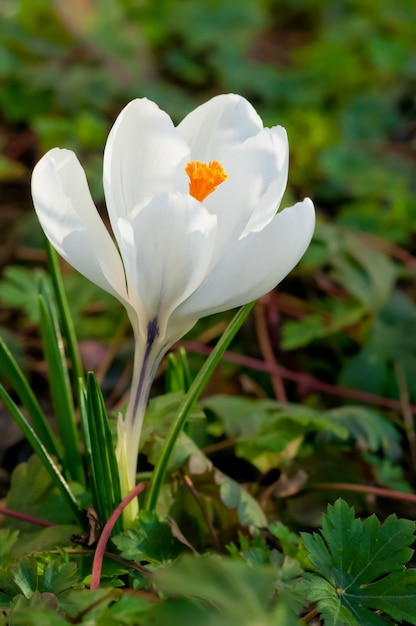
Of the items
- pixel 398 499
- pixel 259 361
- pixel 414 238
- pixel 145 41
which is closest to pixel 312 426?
pixel 398 499

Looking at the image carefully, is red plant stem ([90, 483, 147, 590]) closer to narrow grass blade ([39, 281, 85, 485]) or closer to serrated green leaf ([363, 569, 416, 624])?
narrow grass blade ([39, 281, 85, 485])

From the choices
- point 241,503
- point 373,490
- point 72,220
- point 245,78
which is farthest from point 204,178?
point 245,78

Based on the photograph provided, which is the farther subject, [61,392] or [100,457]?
[61,392]

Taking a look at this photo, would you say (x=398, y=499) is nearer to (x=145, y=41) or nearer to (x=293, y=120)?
(x=293, y=120)

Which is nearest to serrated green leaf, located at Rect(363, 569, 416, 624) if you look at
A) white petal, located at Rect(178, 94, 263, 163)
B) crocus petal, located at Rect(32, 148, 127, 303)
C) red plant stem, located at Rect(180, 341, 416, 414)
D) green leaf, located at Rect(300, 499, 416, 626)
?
green leaf, located at Rect(300, 499, 416, 626)

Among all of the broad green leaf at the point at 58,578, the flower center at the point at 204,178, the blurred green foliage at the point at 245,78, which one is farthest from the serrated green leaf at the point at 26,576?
the blurred green foliage at the point at 245,78

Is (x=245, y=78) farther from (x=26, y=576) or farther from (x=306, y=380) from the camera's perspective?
(x=26, y=576)
